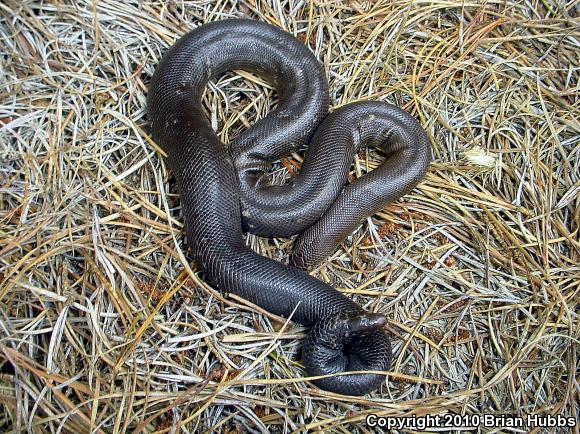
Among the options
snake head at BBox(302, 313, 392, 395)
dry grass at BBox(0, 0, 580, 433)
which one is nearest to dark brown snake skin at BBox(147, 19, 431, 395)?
snake head at BBox(302, 313, 392, 395)

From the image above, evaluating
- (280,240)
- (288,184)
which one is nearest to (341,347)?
(280,240)

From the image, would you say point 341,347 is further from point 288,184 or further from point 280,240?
point 288,184

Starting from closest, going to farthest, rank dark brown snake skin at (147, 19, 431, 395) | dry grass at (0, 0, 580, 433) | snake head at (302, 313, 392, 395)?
dry grass at (0, 0, 580, 433), snake head at (302, 313, 392, 395), dark brown snake skin at (147, 19, 431, 395)

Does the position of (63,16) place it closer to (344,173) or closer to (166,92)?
(166,92)

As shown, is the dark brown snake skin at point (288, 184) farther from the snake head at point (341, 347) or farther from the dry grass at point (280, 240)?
the dry grass at point (280, 240)

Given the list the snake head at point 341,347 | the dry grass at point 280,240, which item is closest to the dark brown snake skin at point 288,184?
the snake head at point 341,347

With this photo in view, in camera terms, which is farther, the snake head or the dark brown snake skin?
the dark brown snake skin

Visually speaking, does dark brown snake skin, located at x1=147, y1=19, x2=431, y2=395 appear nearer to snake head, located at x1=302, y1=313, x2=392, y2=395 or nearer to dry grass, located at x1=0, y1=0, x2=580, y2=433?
snake head, located at x1=302, y1=313, x2=392, y2=395

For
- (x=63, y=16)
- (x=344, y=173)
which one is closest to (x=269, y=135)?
(x=344, y=173)
